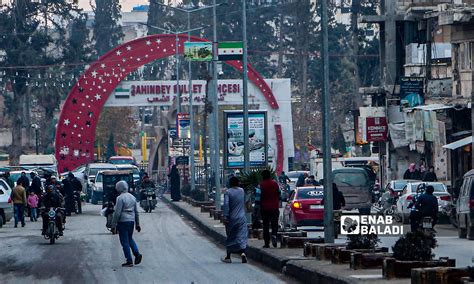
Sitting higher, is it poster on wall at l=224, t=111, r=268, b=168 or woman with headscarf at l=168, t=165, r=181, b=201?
poster on wall at l=224, t=111, r=268, b=168

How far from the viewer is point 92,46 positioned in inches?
5330

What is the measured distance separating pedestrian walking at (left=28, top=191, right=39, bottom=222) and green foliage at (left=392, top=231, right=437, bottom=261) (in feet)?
104

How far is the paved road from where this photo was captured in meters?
22.3

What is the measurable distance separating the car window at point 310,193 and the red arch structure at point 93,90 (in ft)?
135

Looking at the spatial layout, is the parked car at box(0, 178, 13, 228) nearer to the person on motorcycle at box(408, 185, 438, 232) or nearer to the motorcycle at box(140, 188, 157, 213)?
the motorcycle at box(140, 188, 157, 213)

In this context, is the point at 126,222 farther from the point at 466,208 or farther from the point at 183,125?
the point at 183,125

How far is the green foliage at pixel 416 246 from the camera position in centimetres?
1784

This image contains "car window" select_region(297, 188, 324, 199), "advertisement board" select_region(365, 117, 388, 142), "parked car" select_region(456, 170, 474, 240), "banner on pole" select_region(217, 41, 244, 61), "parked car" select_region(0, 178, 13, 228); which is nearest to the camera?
"parked car" select_region(456, 170, 474, 240)

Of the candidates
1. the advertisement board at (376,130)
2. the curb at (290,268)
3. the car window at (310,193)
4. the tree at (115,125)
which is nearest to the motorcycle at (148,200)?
the advertisement board at (376,130)

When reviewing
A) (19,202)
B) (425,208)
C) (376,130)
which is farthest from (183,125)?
(425,208)

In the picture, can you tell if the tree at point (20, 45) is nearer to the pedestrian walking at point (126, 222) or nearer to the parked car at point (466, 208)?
the parked car at point (466, 208)

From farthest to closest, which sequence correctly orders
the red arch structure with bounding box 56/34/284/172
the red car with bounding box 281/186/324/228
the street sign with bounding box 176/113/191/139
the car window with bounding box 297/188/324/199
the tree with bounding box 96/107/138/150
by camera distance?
the tree with bounding box 96/107/138/150 < the red arch structure with bounding box 56/34/284/172 < the street sign with bounding box 176/113/191/139 < the car window with bounding box 297/188/324/199 < the red car with bounding box 281/186/324/228

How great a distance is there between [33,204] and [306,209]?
48.4ft

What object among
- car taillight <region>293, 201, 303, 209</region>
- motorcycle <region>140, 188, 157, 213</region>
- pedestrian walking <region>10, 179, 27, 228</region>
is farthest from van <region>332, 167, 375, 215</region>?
motorcycle <region>140, 188, 157, 213</region>
